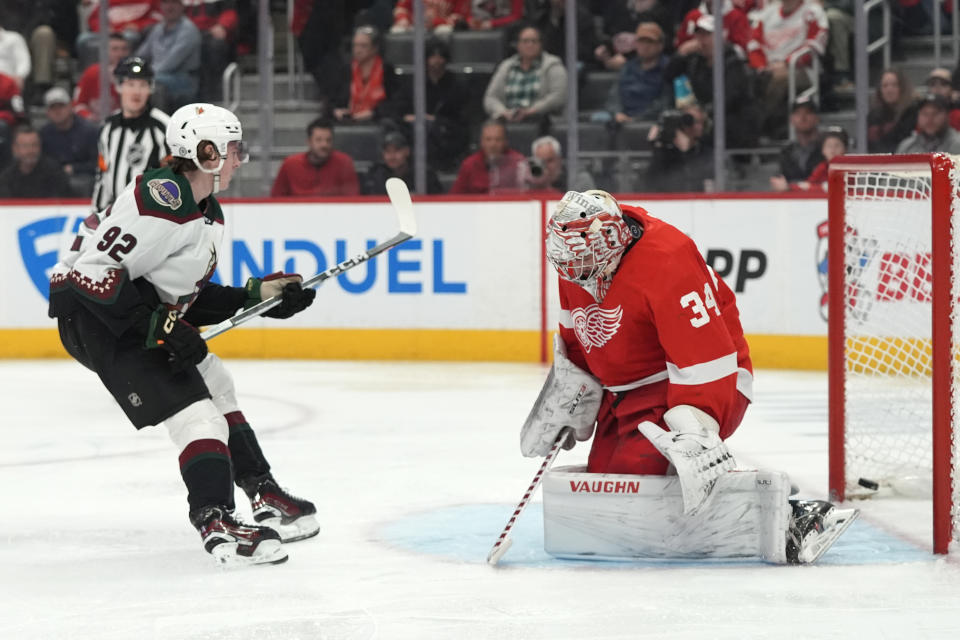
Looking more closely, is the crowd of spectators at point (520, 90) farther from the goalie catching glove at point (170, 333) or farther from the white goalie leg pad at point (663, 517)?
the white goalie leg pad at point (663, 517)

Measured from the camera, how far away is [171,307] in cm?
313

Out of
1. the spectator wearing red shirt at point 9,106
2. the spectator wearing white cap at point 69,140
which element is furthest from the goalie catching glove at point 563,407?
the spectator wearing red shirt at point 9,106

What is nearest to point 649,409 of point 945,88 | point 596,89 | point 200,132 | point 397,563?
point 397,563

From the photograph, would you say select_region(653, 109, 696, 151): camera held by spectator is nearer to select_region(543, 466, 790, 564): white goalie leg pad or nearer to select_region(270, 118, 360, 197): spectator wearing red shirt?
select_region(270, 118, 360, 197): spectator wearing red shirt

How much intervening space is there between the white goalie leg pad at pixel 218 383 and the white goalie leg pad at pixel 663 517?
75 cm

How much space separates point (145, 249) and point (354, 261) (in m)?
0.70

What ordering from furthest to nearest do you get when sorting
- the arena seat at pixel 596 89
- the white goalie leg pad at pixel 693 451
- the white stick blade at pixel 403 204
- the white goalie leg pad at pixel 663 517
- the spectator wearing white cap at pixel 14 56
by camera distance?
the spectator wearing white cap at pixel 14 56 < the arena seat at pixel 596 89 < the white stick blade at pixel 403 204 < the white goalie leg pad at pixel 663 517 < the white goalie leg pad at pixel 693 451

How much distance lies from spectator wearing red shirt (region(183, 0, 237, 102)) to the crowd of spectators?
1cm

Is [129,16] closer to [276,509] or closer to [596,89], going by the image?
[596,89]

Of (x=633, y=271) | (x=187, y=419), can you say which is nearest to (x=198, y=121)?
(x=187, y=419)

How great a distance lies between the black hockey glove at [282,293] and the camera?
10.9 feet

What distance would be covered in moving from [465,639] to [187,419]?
83 centimetres

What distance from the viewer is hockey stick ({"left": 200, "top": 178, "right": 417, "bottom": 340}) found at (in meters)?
3.32

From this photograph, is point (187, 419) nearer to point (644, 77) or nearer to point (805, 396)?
point (805, 396)
